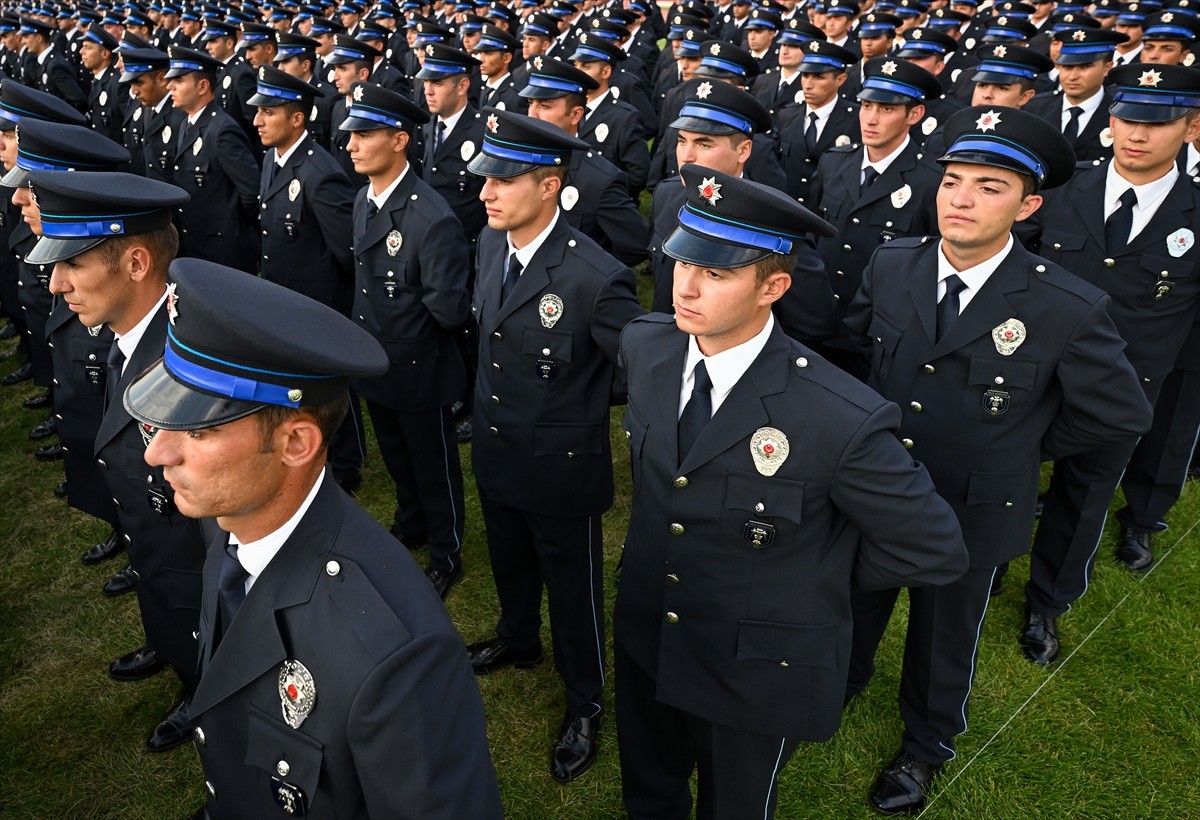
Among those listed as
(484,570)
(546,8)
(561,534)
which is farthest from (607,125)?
(546,8)

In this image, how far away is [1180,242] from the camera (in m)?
4.34

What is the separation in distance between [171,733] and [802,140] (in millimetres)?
6639

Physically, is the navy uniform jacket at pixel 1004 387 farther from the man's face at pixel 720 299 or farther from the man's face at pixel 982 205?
the man's face at pixel 720 299

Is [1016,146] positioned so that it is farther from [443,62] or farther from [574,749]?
[443,62]

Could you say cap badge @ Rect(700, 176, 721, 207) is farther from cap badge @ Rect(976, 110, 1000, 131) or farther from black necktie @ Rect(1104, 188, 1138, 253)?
black necktie @ Rect(1104, 188, 1138, 253)

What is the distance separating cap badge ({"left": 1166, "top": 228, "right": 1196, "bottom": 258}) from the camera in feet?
14.1

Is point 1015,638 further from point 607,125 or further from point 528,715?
point 607,125

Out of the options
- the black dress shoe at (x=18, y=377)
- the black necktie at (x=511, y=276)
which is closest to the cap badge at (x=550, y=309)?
the black necktie at (x=511, y=276)

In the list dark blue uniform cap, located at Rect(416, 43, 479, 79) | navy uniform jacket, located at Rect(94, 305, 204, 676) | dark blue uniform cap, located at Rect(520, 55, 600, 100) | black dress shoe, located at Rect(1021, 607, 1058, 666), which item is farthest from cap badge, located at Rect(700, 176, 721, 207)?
dark blue uniform cap, located at Rect(416, 43, 479, 79)

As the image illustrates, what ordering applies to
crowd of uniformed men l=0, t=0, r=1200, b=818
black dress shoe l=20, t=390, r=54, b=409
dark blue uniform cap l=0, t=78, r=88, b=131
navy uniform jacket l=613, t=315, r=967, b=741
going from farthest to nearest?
black dress shoe l=20, t=390, r=54, b=409, dark blue uniform cap l=0, t=78, r=88, b=131, navy uniform jacket l=613, t=315, r=967, b=741, crowd of uniformed men l=0, t=0, r=1200, b=818

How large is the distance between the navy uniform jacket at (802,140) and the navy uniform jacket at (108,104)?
834 centimetres

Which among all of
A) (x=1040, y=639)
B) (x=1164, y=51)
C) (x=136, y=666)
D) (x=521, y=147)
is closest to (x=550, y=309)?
(x=521, y=147)

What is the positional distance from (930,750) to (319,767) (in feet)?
9.27

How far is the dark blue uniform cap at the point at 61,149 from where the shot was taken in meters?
3.83
